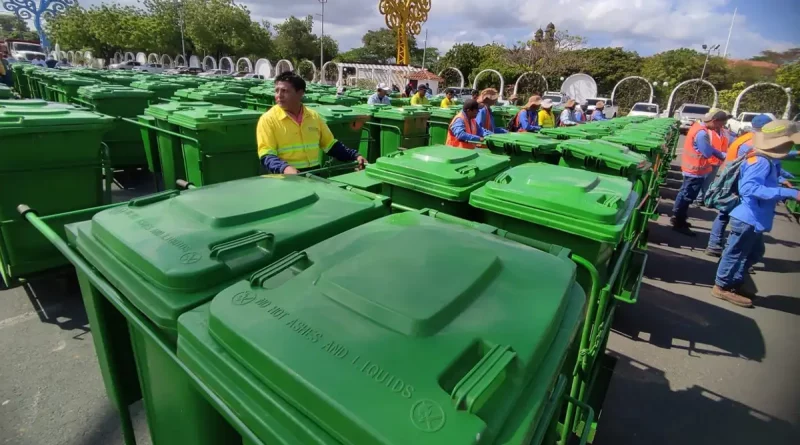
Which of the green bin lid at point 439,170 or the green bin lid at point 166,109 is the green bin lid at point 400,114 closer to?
the green bin lid at point 166,109

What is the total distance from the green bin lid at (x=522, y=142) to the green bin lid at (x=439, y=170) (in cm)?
127

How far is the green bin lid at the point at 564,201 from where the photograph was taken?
210cm

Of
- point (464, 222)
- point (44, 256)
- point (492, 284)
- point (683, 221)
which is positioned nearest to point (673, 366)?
point (464, 222)

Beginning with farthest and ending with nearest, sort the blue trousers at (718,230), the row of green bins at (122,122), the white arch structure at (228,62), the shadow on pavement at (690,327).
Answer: the white arch structure at (228,62), the row of green bins at (122,122), the blue trousers at (718,230), the shadow on pavement at (690,327)

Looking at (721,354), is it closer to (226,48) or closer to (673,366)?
(673,366)

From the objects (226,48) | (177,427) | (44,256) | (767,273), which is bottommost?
(767,273)

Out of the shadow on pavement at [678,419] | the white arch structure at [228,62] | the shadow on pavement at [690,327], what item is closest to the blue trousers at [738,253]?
the shadow on pavement at [690,327]

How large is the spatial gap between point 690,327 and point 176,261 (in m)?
4.34

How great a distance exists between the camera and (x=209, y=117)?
4.32m

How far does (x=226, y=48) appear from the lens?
148 feet

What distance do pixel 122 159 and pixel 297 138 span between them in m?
3.78

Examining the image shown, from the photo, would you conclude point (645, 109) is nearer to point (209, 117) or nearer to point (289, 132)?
point (209, 117)

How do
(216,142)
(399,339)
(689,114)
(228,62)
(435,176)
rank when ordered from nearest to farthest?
1. (399,339)
2. (435,176)
3. (216,142)
4. (689,114)
5. (228,62)

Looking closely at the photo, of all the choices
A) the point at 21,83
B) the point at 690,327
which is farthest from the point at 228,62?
the point at 690,327
